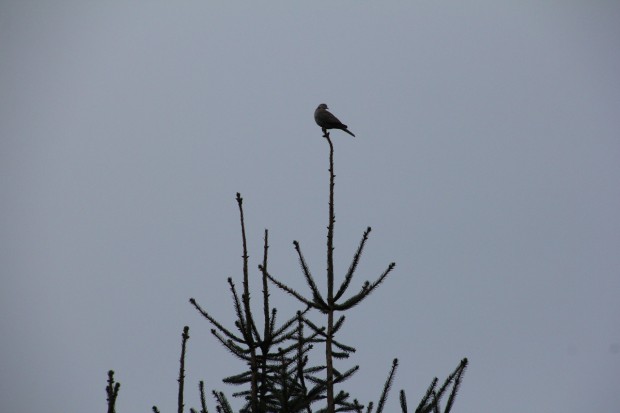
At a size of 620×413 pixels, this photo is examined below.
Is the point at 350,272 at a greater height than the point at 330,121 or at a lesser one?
lesser

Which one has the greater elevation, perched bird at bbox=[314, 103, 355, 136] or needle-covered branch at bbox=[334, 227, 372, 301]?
perched bird at bbox=[314, 103, 355, 136]

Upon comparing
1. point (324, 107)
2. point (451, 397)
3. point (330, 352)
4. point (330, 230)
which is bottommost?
point (451, 397)

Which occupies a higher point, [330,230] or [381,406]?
[330,230]

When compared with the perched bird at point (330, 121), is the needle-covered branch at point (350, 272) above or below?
below

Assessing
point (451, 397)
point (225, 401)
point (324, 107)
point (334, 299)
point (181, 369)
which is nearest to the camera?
point (181, 369)

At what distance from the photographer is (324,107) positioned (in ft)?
44.8

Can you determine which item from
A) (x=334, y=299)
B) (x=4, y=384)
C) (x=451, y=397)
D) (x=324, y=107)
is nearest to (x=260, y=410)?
(x=334, y=299)

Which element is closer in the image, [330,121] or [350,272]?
[350,272]

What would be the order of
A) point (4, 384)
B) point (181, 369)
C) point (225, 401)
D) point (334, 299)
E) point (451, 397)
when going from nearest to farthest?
point (181, 369) < point (451, 397) < point (225, 401) < point (334, 299) < point (4, 384)

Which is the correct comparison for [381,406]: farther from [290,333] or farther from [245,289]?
[245,289]

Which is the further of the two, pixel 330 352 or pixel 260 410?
pixel 330 352

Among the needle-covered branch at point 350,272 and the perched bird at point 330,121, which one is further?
the perched bird at point 330,121

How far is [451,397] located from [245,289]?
2141mm

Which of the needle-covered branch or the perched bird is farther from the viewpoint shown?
the perched bird
